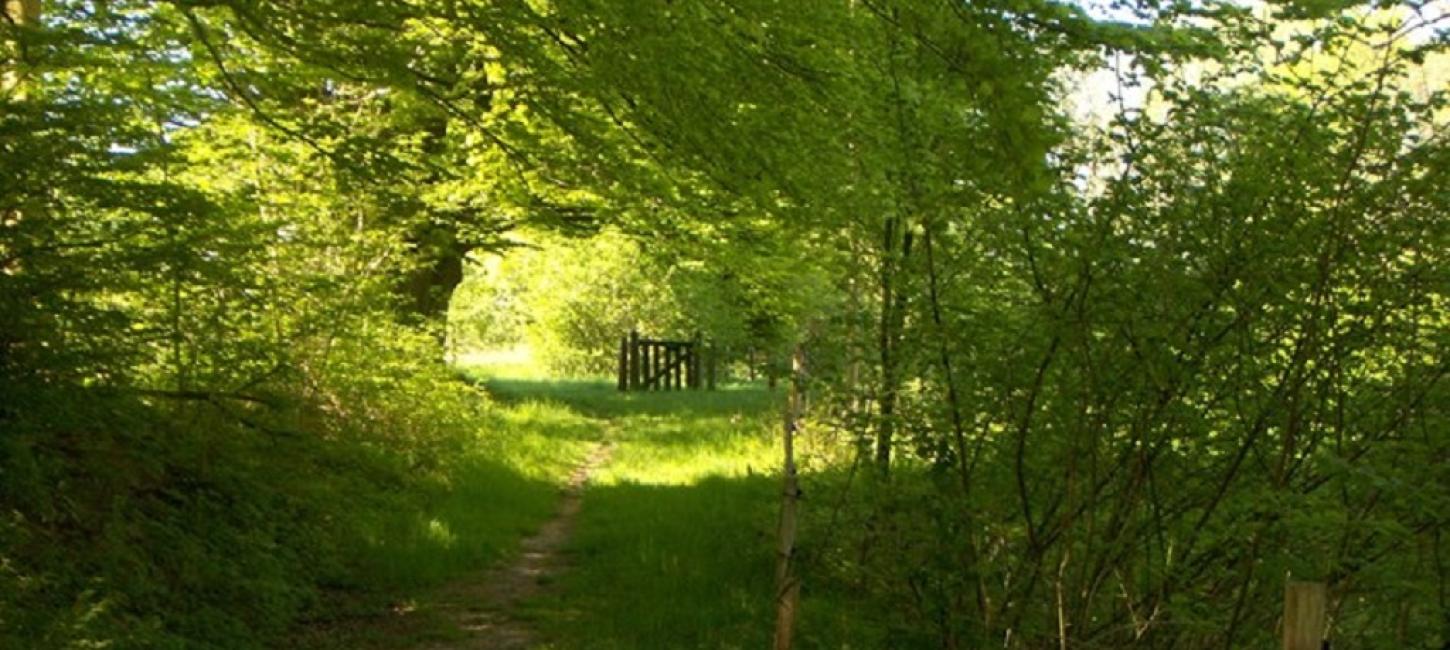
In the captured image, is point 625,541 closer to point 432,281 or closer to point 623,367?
point 432,281

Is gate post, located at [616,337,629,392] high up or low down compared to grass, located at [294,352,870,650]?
up

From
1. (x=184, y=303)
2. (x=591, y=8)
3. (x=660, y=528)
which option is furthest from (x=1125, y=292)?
(x=660, y=528)

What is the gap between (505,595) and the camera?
9117mm

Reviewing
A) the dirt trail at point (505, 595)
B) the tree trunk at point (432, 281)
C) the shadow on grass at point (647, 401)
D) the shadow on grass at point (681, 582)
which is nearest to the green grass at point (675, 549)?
the shadow on grass at point (681, 582)

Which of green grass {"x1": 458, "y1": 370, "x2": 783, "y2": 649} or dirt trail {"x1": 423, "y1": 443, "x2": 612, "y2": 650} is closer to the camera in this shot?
dirt trail {"x1": 423, "y1": 443, "x2": 612, "y2": 650}

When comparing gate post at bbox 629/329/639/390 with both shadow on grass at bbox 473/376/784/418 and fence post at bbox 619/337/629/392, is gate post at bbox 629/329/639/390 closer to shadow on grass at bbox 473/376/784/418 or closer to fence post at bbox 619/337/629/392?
fence post at bbox 619/337/629/392

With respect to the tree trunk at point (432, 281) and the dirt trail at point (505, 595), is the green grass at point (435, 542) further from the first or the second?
the tree trunk at point (432, 281)

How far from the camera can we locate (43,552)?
533 cm

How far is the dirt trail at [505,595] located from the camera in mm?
7842

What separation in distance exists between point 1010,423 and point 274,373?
4148mm

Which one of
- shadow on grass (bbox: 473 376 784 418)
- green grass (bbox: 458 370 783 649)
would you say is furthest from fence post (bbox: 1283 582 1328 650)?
shadow on grass (bbox: 473 376 784 418)

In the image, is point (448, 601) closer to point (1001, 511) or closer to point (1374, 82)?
point (1001, 511)

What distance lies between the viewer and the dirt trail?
7.84 metres

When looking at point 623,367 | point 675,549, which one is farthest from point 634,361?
point 675,549
